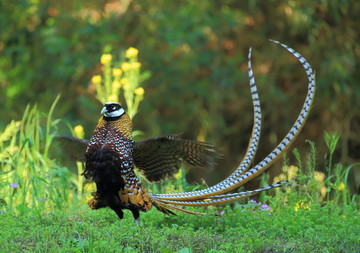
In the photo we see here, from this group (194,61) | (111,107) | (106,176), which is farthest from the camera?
(194,61)

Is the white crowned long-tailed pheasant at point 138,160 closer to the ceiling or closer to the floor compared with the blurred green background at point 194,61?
closer to the floor

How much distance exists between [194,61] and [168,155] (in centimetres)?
631

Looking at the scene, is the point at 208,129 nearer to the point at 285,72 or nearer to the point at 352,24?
the point at 285,72

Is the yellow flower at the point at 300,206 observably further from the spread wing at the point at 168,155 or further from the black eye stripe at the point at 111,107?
the black eye stripe at the point at 111,107

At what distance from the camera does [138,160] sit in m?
5.69

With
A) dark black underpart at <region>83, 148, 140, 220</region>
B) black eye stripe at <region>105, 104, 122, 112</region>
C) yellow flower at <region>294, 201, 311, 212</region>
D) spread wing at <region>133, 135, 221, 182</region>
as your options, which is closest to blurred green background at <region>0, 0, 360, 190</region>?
yellow flower at <region>294, 201, 311, 212</region>

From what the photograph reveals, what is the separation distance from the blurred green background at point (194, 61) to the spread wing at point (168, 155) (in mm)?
5616

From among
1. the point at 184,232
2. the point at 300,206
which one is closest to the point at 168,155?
the point at 184,232

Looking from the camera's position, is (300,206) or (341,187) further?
(341,187)

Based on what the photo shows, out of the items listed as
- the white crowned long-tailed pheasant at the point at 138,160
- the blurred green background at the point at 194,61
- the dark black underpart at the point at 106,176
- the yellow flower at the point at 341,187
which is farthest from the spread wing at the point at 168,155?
the blurred green background at the point at 194,61

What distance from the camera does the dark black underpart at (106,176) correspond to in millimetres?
5328

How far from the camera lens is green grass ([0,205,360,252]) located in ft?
15.4

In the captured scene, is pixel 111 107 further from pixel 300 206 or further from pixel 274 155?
pixel 300 206

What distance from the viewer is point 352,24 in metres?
11.4
